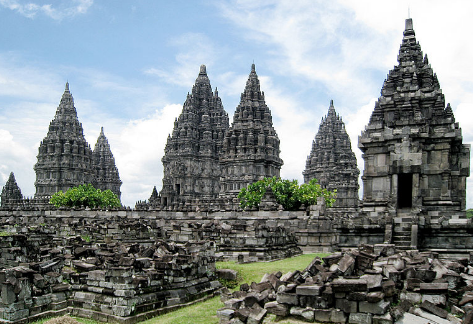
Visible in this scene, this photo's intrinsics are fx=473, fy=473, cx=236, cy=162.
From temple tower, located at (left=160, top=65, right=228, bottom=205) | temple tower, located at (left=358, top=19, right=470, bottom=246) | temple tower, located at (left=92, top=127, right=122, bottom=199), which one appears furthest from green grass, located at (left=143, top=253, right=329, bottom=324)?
temple tower, located at (left=92, top=127, right=122, bottom=199)

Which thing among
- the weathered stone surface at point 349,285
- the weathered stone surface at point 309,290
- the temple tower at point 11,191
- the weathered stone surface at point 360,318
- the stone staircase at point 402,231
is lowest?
the weathered stone surface at point 360,318

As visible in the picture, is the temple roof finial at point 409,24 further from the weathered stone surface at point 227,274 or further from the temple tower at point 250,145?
the temple tower at point 250,145

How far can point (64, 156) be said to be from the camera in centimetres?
8012

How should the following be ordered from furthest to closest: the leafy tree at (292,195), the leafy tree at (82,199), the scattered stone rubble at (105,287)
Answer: the leafy tree at (82,199), the leafy tree at (292,195), the scattered stone rubble at (105,287)

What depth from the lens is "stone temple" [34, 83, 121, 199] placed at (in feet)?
262

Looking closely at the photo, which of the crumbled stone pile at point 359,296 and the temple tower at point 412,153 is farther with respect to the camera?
the temple tower at point 412,153

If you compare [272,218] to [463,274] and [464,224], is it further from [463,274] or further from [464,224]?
[463,274]

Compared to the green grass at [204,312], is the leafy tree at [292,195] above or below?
above

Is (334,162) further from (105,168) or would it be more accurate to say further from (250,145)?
(105,168)

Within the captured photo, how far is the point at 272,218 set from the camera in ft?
107

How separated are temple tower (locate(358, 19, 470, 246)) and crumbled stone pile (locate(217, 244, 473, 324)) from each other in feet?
29.8

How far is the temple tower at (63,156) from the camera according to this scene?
262 feet

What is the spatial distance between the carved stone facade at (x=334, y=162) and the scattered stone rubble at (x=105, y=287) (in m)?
50.0

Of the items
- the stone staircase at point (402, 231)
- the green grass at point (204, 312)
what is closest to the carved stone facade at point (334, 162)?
the stone staircase at point (402, 231)
